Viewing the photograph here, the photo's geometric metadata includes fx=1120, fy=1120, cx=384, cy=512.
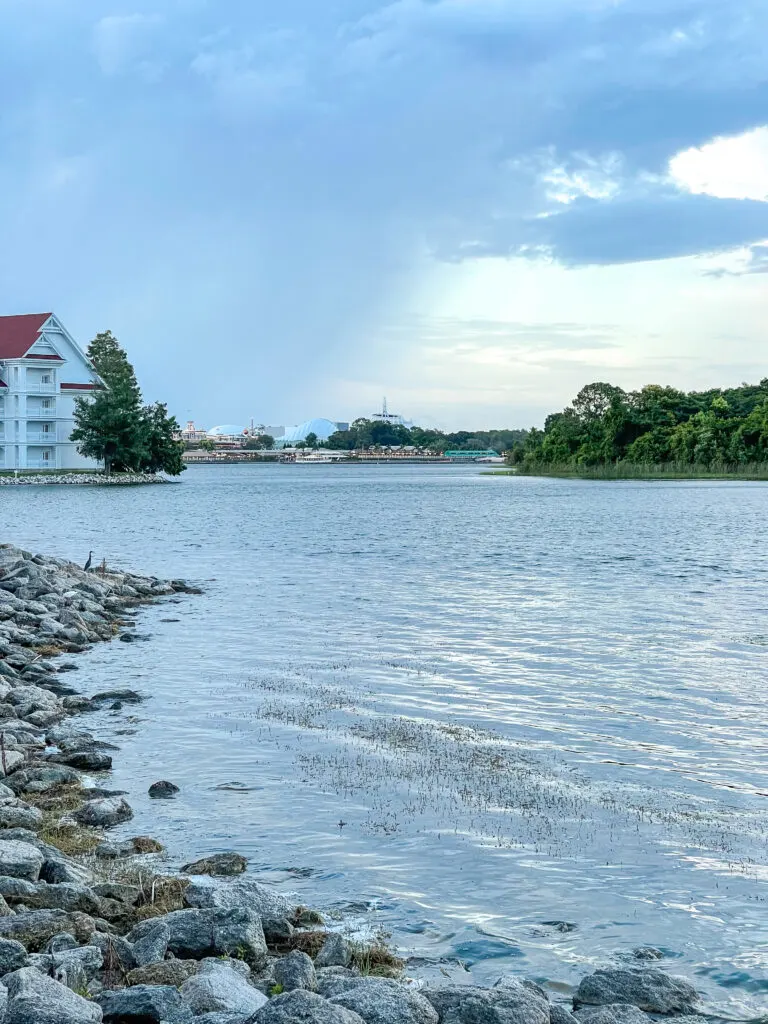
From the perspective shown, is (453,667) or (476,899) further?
(453,667)

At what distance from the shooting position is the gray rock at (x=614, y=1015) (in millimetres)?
6723

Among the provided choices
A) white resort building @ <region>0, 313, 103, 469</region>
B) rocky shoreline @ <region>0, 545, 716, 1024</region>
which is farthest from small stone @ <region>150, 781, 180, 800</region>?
white resort building @ <region>0, 313, 103, 469</region>

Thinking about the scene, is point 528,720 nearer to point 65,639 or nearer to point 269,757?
point 269,757

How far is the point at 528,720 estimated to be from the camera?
1539cm

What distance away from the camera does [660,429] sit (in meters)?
162

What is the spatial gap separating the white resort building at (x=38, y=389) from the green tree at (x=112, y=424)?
1.85 meters

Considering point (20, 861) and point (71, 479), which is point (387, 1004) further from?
point (71, 479)

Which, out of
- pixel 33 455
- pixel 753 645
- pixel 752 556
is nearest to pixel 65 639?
pixel 753 645

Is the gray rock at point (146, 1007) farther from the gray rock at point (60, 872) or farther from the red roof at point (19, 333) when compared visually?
the red roof at point (19, 333)

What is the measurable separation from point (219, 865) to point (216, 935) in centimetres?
209

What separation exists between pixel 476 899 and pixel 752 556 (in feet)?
118

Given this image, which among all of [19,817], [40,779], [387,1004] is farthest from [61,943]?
[40,779]

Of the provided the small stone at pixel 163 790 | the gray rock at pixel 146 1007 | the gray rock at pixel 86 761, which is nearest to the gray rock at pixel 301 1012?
the gray rock at pixel 146 1007

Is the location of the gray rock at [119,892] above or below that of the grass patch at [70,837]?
above
